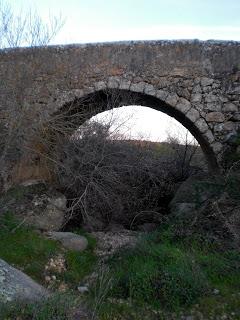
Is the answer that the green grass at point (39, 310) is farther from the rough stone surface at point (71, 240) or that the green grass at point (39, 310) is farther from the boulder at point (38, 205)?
the boulder at point (38, 205)

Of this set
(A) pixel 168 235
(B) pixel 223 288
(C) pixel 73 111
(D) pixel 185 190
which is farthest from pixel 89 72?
(B) pixel 223 288

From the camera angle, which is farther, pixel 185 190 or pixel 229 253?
pixel 185 190

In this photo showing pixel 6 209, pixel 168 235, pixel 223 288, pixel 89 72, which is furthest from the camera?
pixel 89 72

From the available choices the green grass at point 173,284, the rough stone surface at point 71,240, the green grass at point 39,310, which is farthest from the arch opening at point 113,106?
the green grass at point 39,310

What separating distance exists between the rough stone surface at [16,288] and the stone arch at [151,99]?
4150 mm

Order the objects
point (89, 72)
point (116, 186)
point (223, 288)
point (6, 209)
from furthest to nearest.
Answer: point (89, 72)
point (116, 186)
point (6, 209)
point (223, 288)

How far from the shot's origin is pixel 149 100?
29.4 ft

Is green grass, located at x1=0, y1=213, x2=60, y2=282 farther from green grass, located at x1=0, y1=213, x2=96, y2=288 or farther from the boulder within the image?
the boulder

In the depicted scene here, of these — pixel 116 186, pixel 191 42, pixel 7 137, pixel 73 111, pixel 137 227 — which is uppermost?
pixel 191 42

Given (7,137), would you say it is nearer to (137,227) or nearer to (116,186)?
(116,186)

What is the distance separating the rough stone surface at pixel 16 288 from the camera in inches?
162

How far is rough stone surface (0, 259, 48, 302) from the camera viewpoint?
13.5ft

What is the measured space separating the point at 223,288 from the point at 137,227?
3.60 meters

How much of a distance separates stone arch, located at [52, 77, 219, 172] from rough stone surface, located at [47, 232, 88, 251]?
101 inches
